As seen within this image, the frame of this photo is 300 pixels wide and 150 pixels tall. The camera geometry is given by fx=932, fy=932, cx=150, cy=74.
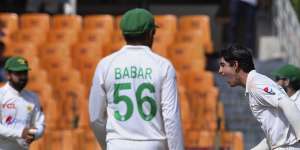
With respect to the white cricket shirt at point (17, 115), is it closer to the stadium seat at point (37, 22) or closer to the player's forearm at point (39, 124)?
the player's forearm at point (39, 124)

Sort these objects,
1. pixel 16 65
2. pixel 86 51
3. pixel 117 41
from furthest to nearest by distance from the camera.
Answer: pixel 117 41
pixel 86 51
pixel 16 65

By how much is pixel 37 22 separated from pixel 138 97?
408 inches

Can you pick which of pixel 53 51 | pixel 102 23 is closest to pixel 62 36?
pixel 102 23

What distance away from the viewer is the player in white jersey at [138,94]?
17.5 feet

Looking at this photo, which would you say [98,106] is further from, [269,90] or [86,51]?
[86,51]

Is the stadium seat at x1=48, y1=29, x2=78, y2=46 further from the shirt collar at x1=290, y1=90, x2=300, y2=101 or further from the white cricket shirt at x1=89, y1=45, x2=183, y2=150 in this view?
the white cricket shirt at x1=89, y1=45, x2=183, y2=150

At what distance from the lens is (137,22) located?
543cm

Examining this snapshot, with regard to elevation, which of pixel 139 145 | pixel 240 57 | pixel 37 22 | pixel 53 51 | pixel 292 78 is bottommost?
pixel 53 51

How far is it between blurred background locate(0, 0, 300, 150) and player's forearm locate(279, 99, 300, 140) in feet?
19.0

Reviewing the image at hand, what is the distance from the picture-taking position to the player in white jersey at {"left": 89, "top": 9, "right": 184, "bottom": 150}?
17.5 feet

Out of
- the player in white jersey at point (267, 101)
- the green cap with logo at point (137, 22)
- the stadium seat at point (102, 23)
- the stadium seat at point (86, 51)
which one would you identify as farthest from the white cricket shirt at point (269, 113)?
the stadium seat at point (102, 23)

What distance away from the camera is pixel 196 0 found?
17344mm

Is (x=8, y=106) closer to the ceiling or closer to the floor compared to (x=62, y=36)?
closer to the ceiling

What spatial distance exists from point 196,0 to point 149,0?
0.88 m
